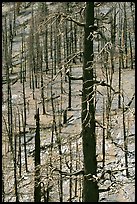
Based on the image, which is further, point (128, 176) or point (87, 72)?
point (128, 176)

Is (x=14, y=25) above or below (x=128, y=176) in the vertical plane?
above

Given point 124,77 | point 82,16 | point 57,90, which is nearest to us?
point 82,16

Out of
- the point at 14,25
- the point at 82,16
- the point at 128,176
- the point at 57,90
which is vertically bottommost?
the point at 128,176

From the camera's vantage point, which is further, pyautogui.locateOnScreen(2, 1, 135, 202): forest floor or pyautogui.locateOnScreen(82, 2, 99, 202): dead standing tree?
pyautogui.locateOnScreen(2, 1, 135, 202): forest floor

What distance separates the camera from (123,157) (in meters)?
36.2

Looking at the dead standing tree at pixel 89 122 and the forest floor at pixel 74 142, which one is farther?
the forest floor at pixel 74 142

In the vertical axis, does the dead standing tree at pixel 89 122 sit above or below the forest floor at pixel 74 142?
above

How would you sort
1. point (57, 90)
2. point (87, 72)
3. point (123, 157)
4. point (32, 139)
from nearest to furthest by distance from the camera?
point (87, 72), point (123, 157), point (32, 139), point (57, 90)

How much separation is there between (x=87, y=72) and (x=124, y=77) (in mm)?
44140

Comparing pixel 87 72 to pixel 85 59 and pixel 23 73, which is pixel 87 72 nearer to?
pixel 85 59

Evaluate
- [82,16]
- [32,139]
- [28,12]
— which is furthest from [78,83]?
[82,16]

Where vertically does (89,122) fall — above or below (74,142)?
above

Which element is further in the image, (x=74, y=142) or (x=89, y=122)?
(x=74, y=142)

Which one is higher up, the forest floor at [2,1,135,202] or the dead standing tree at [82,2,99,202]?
the dead standing tree at [82,2,99,202]
